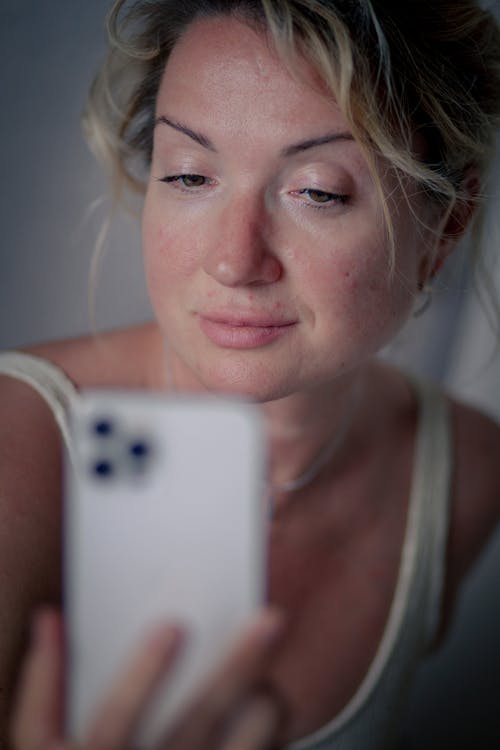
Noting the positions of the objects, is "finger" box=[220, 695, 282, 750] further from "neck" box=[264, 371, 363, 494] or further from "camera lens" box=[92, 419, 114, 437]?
"neck" box=[264, 371, 363, 494]

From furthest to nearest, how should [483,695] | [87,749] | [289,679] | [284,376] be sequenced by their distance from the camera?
[483,695]
[289,679]
[284,376]
[87,749]

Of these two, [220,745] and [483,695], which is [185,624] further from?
[483,695]

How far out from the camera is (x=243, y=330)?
552 millimetres

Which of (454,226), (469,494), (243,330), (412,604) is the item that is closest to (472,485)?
(469,494)

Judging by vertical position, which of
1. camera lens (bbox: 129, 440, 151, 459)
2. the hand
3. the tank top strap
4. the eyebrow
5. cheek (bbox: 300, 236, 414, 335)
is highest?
the eyebrow

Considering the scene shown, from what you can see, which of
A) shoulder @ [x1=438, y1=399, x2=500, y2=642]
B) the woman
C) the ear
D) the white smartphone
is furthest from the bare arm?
shoulder @ [x1=438, y1=399, x2=500, y2=642]

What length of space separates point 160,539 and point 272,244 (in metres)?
0.23

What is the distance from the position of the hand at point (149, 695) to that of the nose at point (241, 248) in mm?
224

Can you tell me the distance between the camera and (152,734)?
1.23ft

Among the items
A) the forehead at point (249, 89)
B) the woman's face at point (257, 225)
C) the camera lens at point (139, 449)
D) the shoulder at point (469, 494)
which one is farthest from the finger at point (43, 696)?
the shoulder at point (469, 494)

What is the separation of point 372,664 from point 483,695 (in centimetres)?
35

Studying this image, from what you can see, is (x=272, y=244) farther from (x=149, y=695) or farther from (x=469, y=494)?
(x=469, y=494)

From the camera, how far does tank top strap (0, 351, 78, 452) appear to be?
60 centimetres

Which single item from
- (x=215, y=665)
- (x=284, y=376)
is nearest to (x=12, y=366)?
(x=284, y=376)
